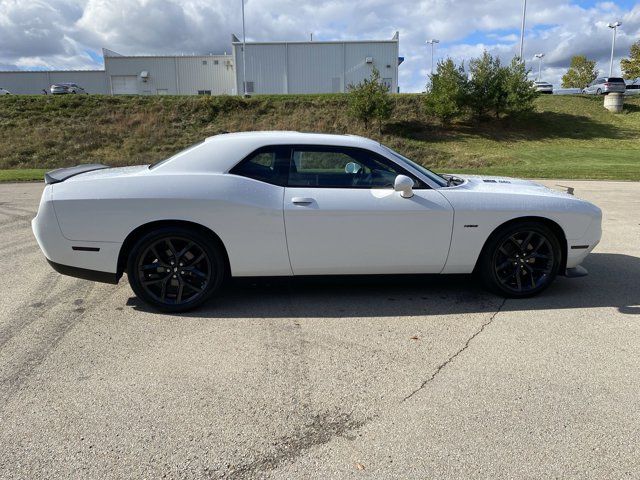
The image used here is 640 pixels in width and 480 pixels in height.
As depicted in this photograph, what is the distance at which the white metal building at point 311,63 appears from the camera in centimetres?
4619

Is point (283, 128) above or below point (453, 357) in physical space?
above

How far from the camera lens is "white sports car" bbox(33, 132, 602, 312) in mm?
3998

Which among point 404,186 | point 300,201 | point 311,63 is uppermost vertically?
point 311,63

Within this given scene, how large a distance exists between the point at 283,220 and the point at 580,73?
67118mm

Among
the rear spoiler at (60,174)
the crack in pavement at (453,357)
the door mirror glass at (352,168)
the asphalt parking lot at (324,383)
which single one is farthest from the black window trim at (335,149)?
→ the rear spoiler at (60,174)

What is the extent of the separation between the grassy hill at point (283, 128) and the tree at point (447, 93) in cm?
88

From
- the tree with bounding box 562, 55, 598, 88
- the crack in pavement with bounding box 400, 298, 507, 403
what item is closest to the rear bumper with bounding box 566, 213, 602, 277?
the crack in pavement with bounding box 400, 298, 507, 403

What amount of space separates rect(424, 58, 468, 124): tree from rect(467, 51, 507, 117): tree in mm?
610

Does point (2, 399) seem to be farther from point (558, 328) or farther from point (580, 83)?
point (580, 83)

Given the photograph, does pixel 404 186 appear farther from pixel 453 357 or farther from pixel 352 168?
pixel 453 357

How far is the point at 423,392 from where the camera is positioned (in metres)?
2.90

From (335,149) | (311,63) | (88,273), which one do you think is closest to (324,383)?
(335,149)

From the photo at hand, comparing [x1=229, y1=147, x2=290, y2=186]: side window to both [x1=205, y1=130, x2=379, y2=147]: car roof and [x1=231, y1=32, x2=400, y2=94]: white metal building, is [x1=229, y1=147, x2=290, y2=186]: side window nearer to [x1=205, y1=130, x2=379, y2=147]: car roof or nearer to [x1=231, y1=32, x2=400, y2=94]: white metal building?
[x1=205, y1=130, x2=379, y2=147]: car roof

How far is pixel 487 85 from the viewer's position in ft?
99.2
